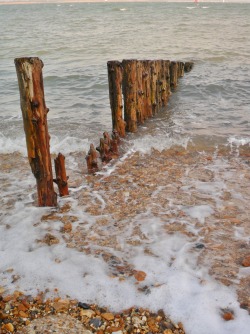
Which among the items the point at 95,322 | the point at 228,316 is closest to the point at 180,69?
the point at 228,316

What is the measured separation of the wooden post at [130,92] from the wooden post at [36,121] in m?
3.33

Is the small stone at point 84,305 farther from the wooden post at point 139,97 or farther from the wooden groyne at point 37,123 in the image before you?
the wooden post at point 139,97

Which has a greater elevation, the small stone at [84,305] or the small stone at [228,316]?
the small stone at [84,305]

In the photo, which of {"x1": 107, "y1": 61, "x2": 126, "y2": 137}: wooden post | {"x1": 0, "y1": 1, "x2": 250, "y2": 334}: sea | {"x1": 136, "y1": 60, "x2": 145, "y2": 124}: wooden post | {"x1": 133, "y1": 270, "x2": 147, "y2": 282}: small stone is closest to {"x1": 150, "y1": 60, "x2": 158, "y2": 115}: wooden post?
{"x1": 0, "y1": 1, "x2": 250, "y2": 334}: sea

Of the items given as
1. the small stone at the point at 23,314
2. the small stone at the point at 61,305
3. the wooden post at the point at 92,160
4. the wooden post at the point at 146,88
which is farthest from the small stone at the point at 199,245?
the wooden post at the point at 146,88

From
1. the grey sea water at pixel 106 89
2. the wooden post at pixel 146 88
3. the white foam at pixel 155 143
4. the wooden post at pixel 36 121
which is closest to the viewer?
the wooden post at pixel 36 121

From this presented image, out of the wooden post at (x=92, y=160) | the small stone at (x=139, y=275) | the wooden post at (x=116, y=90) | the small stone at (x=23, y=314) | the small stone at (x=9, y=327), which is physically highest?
the wooden post at (x=116, y=90)

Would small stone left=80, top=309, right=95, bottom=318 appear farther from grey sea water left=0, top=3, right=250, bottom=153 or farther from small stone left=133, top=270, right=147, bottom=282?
grey sea water left=0, top=3, right=250, bottom=153

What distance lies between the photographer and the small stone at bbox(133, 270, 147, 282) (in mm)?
3457

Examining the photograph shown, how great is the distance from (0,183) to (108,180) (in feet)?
5.92

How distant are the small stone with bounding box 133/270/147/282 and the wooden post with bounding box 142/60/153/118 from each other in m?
5.38

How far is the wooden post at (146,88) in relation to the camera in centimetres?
789

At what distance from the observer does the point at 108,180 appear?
569cm

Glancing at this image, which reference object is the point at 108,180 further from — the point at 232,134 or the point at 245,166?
the point at 232,134
